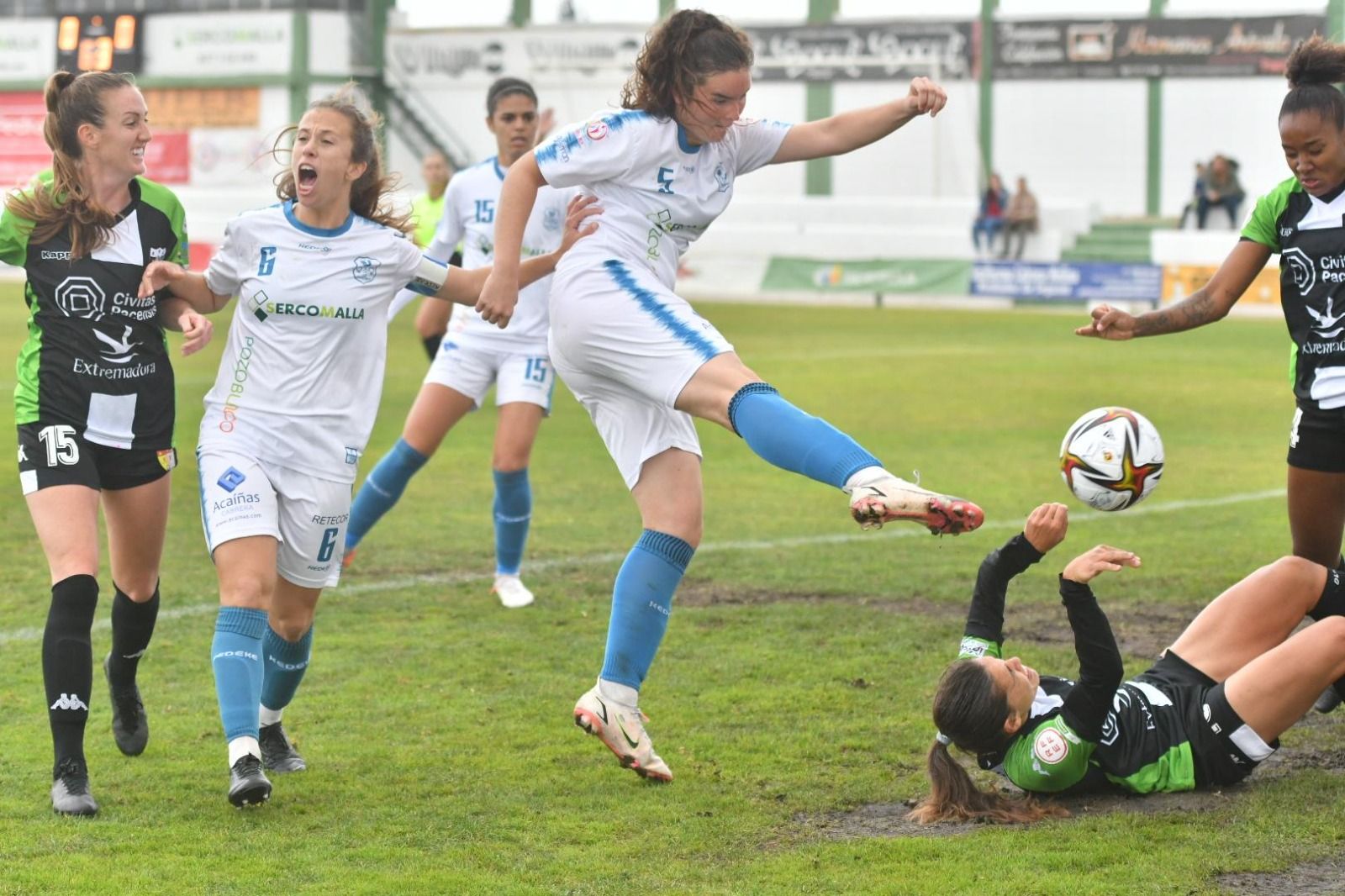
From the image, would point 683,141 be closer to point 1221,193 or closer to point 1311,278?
point 1311,278

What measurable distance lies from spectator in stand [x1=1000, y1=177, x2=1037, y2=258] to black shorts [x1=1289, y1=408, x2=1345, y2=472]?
102 feet

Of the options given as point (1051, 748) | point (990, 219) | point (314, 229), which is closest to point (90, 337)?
point (314, 229)

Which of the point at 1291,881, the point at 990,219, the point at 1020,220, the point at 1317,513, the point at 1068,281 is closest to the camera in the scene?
the point at 1291,881

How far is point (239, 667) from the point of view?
486 centimetres

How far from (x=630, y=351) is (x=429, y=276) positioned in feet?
2.54

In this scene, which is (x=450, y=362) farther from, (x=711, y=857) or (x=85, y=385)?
(x=711, y=857)

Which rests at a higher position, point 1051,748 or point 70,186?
point 70,186

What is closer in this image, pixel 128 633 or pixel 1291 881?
pixel 1291 881

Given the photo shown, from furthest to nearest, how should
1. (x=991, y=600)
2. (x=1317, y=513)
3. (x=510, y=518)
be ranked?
(x=510, y=518)
(x=1317, y=513)
(x=991, y=600)

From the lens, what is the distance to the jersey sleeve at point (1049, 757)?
15.5ft

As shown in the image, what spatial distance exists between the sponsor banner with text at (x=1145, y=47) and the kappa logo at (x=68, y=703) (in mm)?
39620

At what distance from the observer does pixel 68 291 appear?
199 inches

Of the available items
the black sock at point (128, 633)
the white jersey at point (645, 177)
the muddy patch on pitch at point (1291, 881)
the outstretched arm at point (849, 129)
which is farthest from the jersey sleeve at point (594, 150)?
the muddy patch on pitch at point (1291, 881)

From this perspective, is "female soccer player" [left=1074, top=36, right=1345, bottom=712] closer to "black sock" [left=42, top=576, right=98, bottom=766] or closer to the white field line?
"black sock" [left=42, top=576, right=98, bottom=766]
